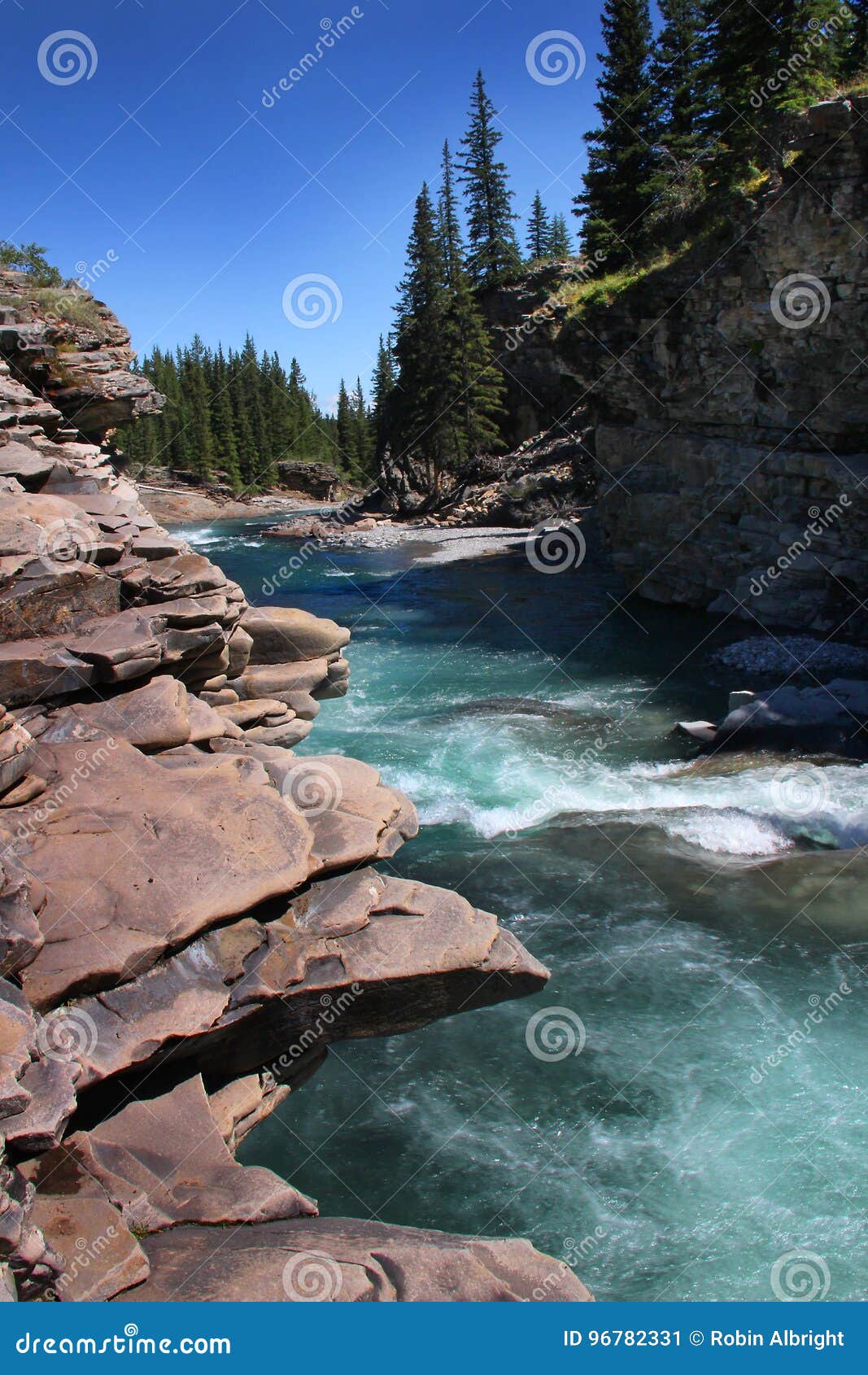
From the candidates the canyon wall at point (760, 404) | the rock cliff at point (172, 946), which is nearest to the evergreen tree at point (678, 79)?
the canyon wall at point (760, 404)

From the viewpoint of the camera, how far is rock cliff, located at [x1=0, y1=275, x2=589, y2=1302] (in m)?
5.17

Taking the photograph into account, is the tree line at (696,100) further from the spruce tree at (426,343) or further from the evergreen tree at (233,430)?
the evergreen tree at (233,430)

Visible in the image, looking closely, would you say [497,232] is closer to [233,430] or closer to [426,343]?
[426,343]

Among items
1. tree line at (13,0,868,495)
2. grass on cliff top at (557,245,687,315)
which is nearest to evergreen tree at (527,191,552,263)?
tree line at (13,0,868,495)

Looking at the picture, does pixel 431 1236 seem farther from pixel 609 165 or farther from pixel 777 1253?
pixel 609 165

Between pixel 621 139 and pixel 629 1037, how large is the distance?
38.3m

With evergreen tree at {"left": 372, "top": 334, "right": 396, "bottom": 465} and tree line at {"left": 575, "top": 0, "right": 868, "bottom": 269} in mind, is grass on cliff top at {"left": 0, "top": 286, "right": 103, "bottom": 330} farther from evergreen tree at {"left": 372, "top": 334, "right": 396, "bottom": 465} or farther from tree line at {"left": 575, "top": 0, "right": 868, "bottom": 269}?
evergreen tree at {"left": 372, "top": 334, "right": 396, "bottom": 465}

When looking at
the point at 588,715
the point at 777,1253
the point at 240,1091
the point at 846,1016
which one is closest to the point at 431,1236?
the point at 240,1091

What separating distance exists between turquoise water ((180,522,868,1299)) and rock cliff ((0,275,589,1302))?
1171 mm

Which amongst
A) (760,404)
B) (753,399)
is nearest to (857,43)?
(753,399)

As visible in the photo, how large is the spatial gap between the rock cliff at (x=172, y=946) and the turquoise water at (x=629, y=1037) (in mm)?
1171

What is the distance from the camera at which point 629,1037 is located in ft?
29.8

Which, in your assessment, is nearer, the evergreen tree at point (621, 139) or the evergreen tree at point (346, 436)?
the evergreen tree at point (621, 139)

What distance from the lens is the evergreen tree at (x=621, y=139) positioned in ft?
116
